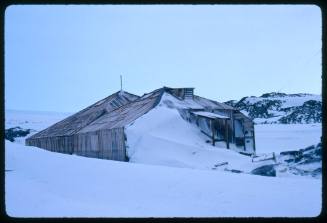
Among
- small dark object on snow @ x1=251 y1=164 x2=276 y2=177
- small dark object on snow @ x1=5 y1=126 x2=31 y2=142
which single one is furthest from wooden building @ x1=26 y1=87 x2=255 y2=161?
small dark object on snow @ x1=5 y1=126 x2=31 y2=142

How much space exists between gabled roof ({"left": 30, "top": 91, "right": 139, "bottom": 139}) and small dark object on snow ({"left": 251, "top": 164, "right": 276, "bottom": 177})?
48.1ft

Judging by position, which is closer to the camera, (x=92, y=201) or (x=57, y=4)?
(x=57, y=4)

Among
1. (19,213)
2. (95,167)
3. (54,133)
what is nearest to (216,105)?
(54,133)

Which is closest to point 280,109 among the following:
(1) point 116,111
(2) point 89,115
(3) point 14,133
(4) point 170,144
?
(3) point 14,133

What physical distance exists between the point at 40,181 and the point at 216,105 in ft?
55.4

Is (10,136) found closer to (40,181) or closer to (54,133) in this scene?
(54,133)

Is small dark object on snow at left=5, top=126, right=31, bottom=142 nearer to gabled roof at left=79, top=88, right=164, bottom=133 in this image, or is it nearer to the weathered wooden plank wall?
the weathered wooden plank wall

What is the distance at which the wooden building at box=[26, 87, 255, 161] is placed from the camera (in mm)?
20734

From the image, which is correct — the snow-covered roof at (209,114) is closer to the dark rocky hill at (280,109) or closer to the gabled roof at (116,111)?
the gabled roof at (116,111)

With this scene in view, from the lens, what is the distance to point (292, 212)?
6680 mm

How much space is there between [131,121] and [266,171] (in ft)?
27.7

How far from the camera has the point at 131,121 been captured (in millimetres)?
19953

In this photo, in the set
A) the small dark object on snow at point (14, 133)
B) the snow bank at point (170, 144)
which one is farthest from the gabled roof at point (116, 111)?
the small dark object on snow at point (14, 133)

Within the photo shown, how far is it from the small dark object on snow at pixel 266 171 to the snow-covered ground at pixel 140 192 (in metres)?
3.25
